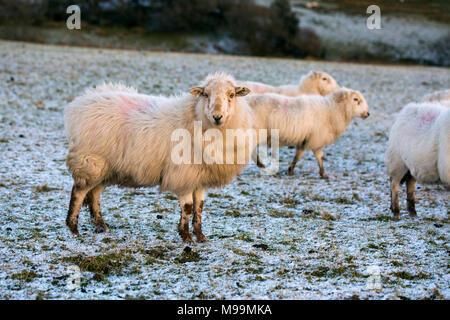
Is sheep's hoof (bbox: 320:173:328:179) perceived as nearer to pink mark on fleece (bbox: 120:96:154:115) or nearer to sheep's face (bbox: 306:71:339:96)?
sheep's face (bbox: 306:71:339:96)

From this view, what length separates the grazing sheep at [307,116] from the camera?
911cm

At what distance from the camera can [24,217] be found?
5.90m

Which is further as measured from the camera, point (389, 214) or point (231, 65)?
point (231, 65)

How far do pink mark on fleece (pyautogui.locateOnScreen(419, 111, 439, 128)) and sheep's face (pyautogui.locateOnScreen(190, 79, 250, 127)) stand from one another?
2583mm

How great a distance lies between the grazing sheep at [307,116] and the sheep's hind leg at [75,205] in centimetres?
447

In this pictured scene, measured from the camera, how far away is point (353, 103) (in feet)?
31.5

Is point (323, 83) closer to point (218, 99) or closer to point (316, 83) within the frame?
point (316, 83)

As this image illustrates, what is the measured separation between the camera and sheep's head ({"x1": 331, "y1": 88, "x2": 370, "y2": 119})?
9.59 metres

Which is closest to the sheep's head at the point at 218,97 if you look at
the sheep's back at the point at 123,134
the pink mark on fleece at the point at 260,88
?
the sheep's back at the point at 123,134

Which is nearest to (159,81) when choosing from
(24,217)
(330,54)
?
(24,217)

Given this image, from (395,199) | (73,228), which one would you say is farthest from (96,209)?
(395,199)

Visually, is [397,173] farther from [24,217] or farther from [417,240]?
[24,217]

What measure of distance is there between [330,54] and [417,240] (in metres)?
34.1

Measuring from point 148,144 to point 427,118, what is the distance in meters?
3.70
